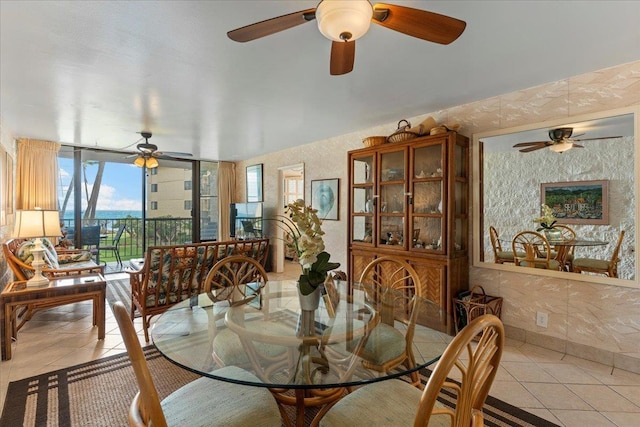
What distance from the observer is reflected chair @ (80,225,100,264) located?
592cm

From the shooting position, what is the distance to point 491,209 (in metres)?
3.14

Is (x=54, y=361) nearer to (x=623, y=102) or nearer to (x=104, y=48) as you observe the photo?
(x=104, y=48)

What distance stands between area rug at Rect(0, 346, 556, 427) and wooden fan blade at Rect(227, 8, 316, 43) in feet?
7.23

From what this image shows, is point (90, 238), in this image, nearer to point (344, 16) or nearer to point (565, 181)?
point (344, 16)

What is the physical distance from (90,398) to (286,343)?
155cm

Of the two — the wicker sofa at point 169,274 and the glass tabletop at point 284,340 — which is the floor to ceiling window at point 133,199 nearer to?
the wicker sofa at point 169,274

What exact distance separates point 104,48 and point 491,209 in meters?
3.46

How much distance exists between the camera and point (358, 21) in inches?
54.8

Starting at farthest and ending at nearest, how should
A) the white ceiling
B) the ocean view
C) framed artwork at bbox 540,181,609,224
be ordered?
1. the ocean view
2. framed artwork at bbox 540,181,609,224
3. the white ceiling

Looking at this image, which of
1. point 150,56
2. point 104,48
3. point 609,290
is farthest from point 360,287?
point 104,48

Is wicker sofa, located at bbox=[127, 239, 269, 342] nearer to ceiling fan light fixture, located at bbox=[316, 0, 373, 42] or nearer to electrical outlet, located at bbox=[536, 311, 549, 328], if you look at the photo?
ceiling fan light fixture, located at bbox=[316, 0, 373, 42]

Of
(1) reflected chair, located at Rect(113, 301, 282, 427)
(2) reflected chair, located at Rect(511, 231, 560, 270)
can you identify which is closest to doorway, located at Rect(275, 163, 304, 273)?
(2) reflected chair, located at Rect(511, 231, 560, 270)

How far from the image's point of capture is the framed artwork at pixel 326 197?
15.8 ft

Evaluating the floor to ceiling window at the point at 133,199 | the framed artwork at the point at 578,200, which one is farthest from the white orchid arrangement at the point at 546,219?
the floor to ceiling window at the point at 133,199
